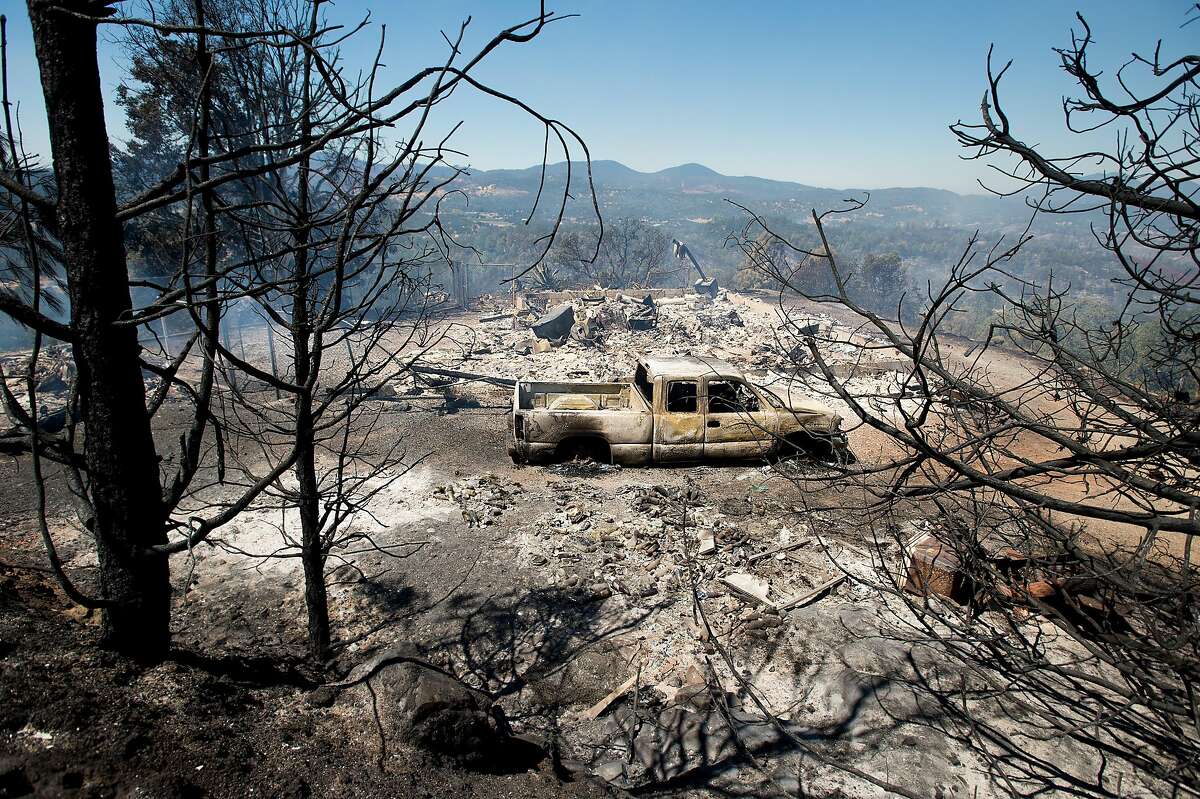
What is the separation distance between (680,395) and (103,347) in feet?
23.2

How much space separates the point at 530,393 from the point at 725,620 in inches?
218

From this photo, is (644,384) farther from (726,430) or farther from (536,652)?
(536,652)

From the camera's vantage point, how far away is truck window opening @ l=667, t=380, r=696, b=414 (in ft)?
27.6

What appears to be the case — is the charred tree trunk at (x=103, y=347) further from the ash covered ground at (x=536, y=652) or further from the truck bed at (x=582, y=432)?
the truck bed at (x=582, y=432)

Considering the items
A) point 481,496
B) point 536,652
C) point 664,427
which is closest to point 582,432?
point 664,427

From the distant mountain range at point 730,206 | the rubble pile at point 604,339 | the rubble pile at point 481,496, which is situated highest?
the distant mountain range at point 730,206

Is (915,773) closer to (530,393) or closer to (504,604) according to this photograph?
(504,604)

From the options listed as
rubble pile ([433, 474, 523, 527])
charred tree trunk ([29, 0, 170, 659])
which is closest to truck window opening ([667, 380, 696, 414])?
rubble pile ([433, 474, 523, 527])

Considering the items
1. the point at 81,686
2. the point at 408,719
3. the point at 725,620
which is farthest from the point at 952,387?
the point at 725,620

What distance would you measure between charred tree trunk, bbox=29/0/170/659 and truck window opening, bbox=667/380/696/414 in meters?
6.71

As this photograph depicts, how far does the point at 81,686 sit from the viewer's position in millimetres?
1944

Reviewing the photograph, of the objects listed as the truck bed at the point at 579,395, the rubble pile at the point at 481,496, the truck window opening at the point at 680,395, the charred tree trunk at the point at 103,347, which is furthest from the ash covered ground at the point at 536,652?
the truck bed at the point at 579,395

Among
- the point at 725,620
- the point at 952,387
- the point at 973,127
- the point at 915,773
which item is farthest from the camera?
the point at 725,620

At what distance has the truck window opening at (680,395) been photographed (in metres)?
8.41
